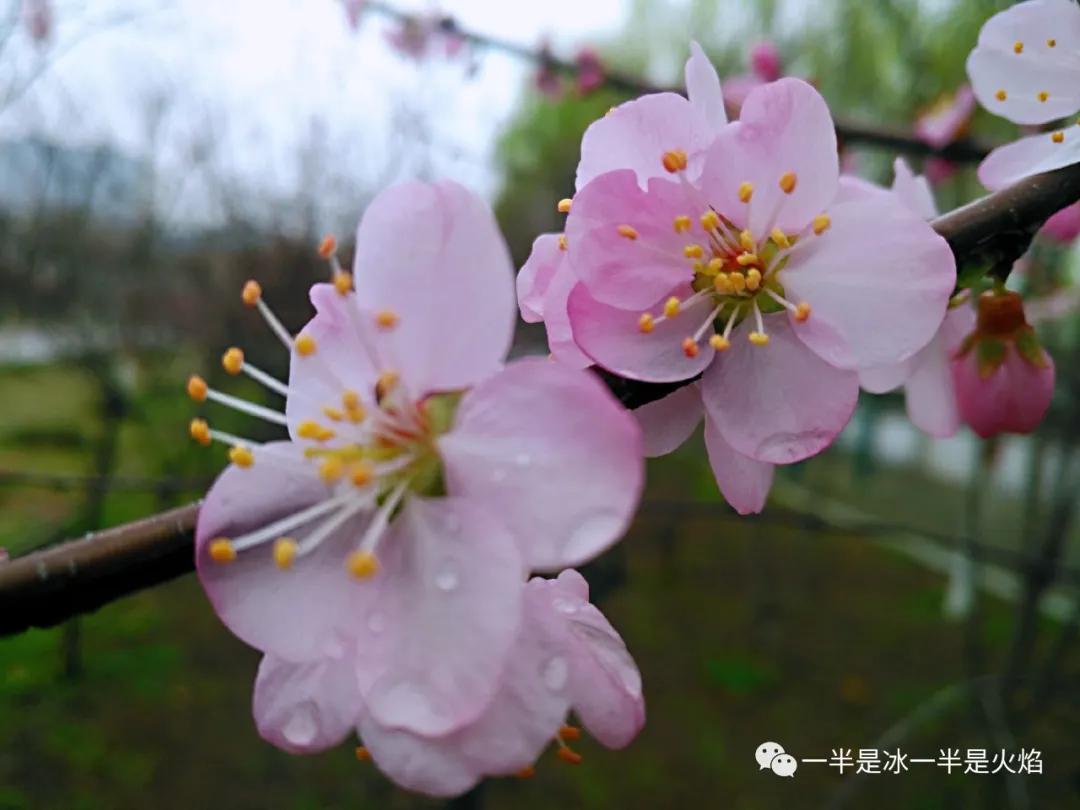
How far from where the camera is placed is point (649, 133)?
1.57 ft

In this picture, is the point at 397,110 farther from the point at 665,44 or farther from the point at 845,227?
the point at 845,227

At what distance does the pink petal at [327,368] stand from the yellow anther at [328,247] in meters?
0.02

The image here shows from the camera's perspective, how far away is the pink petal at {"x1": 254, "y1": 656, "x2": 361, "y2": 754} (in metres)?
0.40

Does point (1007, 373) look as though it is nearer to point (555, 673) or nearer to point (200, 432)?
point (555, 673)

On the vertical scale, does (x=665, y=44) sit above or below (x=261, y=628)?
below

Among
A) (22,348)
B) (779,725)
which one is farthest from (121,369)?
(779,725)

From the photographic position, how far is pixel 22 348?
17.8 ft

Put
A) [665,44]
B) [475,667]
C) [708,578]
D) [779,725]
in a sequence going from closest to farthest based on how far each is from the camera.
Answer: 1. [475,667]
2. [779,725]
3. [708,578]
4. [665,44]

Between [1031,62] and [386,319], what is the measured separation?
56 cm

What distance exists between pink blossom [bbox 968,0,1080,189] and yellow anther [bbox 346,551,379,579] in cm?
48

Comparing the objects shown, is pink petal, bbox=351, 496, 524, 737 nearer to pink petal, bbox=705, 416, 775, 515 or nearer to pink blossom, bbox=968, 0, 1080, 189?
pink petal, bbox=705, 416, 775, 515

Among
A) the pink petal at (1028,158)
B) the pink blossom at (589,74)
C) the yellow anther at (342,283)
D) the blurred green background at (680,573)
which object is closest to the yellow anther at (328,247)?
the yellow anther at (342,283)

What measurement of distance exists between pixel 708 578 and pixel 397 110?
10.3 feet

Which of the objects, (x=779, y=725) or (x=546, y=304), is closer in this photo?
(x=546, y=304)
